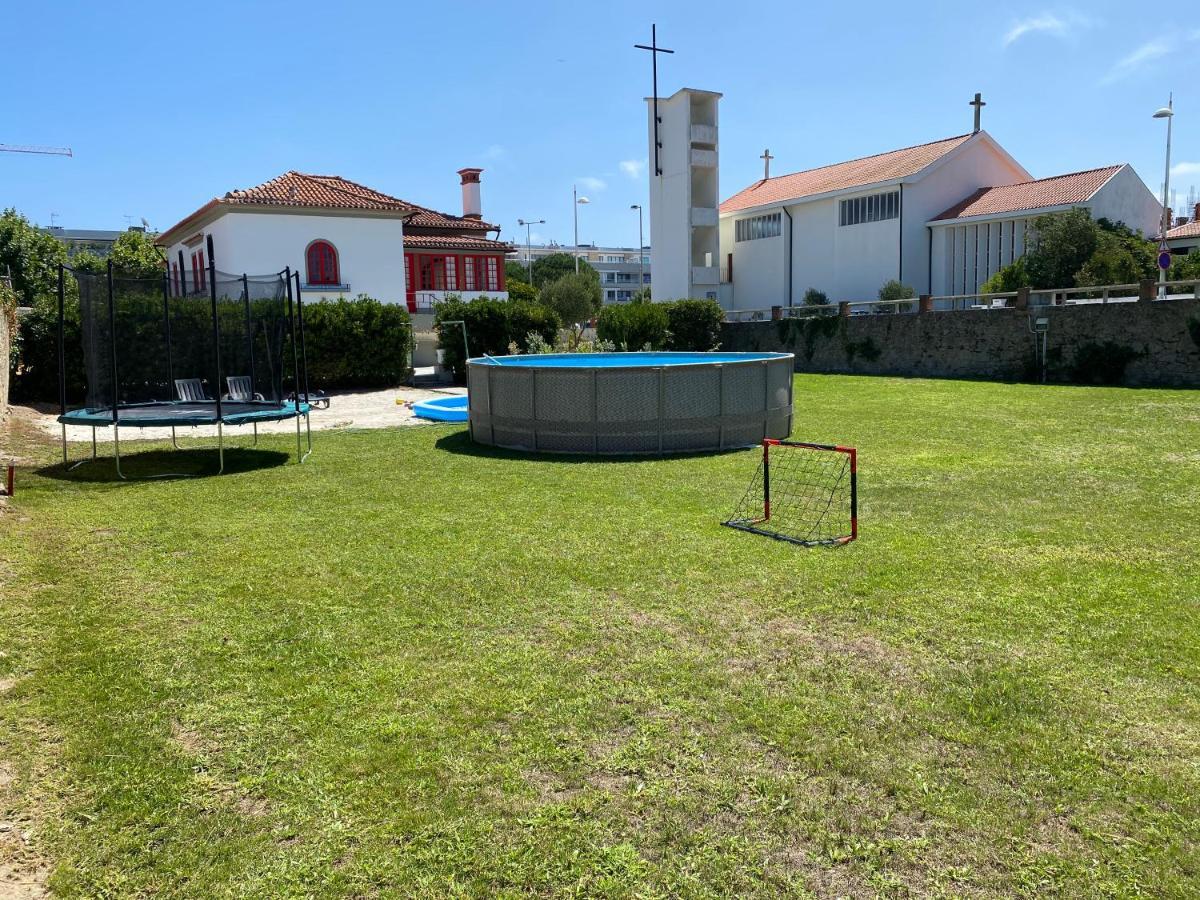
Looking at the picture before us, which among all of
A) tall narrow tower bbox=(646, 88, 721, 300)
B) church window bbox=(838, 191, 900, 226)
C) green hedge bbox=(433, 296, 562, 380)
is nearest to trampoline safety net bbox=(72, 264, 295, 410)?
green hedge bbox=(433, 296, 562, 380)

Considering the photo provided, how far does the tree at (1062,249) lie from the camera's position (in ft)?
109

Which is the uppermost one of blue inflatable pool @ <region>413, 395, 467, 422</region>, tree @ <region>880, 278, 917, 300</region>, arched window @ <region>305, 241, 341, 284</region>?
arched window @ <region>305, 241, 341, 284</region>

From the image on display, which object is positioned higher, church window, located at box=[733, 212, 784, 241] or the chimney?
the chimney

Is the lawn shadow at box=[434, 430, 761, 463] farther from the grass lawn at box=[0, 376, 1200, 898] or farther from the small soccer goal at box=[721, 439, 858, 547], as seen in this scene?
the grass lawn at box=[0, 376, 1200, 898]

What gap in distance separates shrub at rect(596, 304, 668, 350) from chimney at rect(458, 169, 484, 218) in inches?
865

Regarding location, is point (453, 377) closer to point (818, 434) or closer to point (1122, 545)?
point (818, 434)

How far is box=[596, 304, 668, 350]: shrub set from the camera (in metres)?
34.7

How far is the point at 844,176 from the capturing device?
153 feet

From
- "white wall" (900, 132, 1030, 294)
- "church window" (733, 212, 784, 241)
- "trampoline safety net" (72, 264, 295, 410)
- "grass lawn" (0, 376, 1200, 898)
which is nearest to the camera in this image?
"grass lawn" (0, 376, 1200, 898)

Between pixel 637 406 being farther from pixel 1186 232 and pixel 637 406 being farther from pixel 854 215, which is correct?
pixel 1186 232

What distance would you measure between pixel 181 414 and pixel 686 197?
38684 millimetres

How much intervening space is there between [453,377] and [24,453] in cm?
1638

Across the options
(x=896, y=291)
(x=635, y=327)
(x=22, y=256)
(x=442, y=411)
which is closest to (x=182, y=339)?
(x=442, y=411)

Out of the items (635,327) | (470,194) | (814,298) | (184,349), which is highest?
(470,194)
